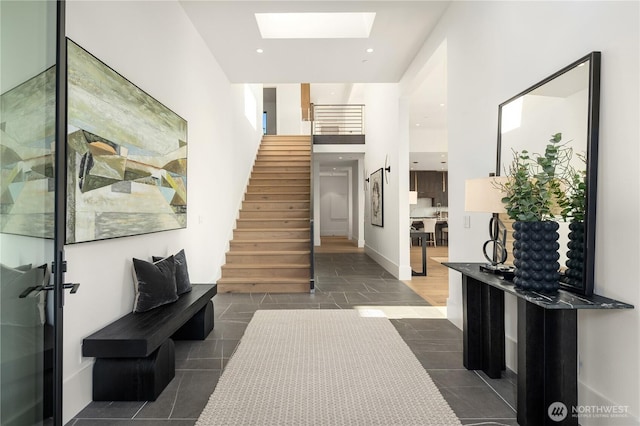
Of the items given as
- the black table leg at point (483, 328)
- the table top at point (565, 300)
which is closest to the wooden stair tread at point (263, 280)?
the black table leg at point (483, 328)

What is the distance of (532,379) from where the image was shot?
1699 mm

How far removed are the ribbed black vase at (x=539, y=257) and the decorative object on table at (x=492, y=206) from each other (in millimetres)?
256

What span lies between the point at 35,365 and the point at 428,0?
4131 mm

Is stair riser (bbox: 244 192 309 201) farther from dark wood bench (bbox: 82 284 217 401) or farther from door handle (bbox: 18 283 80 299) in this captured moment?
door handle (bbox: 18 283 80 299)

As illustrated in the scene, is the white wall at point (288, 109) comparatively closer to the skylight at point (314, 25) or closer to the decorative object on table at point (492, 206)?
the skylight at point (314, 25)

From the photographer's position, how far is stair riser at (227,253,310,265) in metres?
5.24

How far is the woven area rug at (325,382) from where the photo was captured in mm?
1854

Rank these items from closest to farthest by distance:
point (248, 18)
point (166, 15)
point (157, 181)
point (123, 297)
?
point (123, 297), point (157, 181), point (166, 15), point (248, 18)

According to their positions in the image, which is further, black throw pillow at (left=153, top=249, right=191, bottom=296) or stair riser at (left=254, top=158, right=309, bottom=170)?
stair riser at (left=254, top=158, right=309, bottom=170)

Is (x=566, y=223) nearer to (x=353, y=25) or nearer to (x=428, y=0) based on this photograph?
(x=428, y=0)

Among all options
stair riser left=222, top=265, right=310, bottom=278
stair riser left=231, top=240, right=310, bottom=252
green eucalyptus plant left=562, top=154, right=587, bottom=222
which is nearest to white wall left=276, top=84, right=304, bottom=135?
stair riser left=231, top=240, right=310, bottom=252

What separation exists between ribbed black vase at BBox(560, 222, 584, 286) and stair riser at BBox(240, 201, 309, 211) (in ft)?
16.4

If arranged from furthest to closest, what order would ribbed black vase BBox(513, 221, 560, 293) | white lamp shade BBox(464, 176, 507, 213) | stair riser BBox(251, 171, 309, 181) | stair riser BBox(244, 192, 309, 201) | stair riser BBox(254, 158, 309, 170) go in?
stair riser BBox(254, 158, 309, 170)
stair riser BBox(251, 171, 309, 181)
stair riser BBox(244, 192, 309, 201)
white lamp shade BBox(464, 176, 507, 213)
ribbed black vase BBox(513, 221, 560, 293)

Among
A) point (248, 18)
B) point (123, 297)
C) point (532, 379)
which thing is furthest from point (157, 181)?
point (532, 379)
